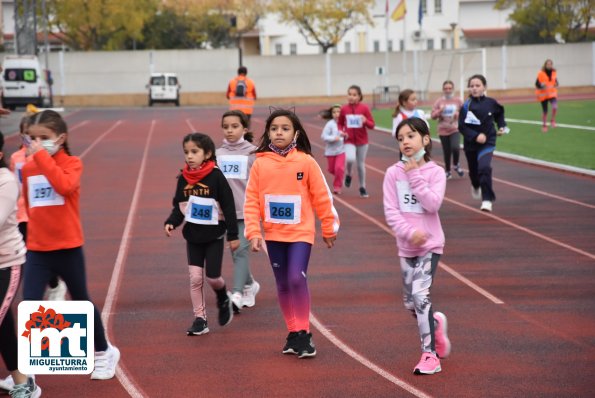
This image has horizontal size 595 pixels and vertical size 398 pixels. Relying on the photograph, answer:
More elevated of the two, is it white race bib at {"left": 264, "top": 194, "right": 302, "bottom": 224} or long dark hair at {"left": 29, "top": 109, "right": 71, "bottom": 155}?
long dark hair at {"left": 29, "top": 109, "right": 71, "bottom": 155}

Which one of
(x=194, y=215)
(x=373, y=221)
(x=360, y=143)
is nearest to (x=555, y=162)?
(x=360, y=143)

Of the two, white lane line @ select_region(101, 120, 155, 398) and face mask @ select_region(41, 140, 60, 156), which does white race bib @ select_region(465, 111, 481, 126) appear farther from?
face mask @ select_region(41, 140, 60, 156)

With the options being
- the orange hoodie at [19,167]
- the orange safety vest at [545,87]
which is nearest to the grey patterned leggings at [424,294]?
the orange hoodie at [19,167]

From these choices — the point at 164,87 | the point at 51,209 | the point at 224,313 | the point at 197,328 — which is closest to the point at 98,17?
the point at 164,87

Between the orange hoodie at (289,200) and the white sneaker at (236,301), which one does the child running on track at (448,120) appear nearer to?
the white sneaker at (236,301)

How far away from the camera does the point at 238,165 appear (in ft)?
30.9

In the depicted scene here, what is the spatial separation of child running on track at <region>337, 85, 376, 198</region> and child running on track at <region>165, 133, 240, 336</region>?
30.3ft

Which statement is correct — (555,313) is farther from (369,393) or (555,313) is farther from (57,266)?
(57,266)

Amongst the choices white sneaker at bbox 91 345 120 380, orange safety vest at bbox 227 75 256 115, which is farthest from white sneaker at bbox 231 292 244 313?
orange safety vest at bbox 227 75 256 115

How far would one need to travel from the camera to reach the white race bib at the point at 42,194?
6.90 m

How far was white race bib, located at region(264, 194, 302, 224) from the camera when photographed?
767 cm

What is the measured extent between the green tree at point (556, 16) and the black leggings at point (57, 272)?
68.7 m

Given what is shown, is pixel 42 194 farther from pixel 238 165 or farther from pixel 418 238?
pixel 238 165

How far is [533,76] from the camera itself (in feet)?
217
